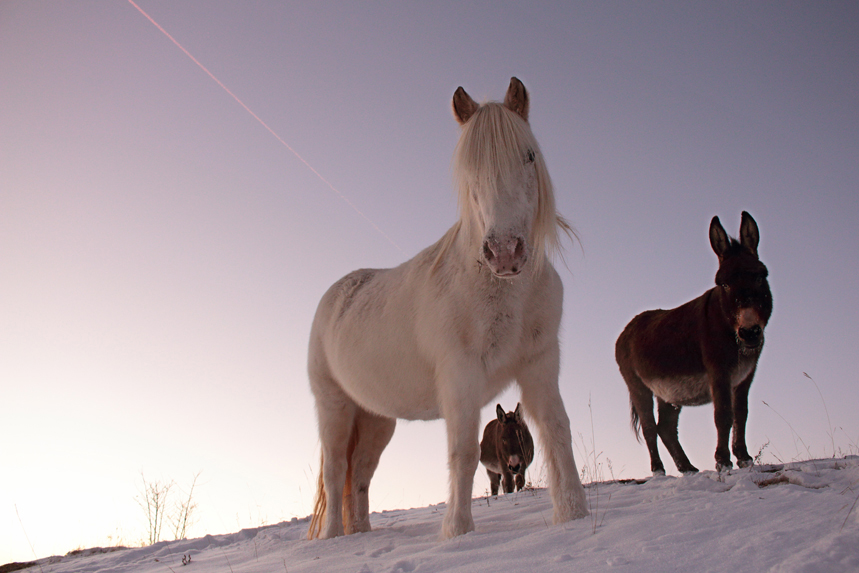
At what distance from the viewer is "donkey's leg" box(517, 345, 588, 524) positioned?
317 cm

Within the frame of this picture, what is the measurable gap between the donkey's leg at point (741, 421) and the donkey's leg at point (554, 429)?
89.3 inches

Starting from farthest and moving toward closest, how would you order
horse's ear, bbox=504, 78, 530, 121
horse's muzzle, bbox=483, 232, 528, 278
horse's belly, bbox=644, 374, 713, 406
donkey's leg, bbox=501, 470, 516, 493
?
donkey's leg, bbox=501, 470, 516, 493 → horse's belly, bbox=644, 374, 713, 406 → horse's ear, bbox=504, 78, 530, 121 → horse's muzzle, bbox=483, 232, 528, 278

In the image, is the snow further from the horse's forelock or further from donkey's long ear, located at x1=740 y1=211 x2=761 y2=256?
donkey's long ear, located at x1=740 y1=211 x2=761 y2=256

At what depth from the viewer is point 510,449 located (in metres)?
9.37

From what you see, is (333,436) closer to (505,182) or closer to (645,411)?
(505,182)

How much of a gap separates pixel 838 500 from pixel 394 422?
3725mm

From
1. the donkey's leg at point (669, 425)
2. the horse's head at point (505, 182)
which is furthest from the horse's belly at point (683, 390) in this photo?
the horse's head at point (505, 182)

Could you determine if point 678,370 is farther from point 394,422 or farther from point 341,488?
point 341,488

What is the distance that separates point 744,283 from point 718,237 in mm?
491

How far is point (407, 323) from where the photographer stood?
404 centimetres

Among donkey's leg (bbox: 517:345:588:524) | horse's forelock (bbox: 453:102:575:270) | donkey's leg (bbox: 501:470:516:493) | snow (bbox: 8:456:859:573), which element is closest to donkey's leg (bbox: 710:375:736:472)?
snow (bbox: 8:456:859:573)

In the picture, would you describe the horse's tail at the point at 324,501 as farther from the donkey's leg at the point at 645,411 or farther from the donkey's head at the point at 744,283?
the donkey's head at the point at 744,283

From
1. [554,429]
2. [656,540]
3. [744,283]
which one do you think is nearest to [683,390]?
[744,283]

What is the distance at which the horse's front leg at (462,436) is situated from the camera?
317cm
